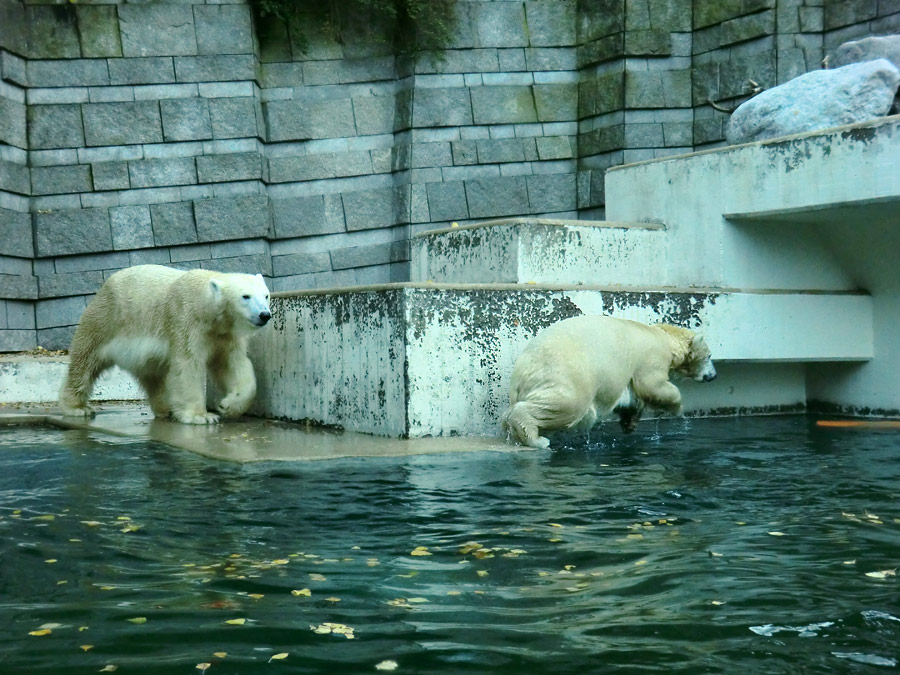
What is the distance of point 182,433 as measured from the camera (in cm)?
669

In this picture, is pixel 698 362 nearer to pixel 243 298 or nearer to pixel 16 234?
pixel 243 298

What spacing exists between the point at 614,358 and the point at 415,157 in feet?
21.2

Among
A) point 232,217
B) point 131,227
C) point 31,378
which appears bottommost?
point 31,378

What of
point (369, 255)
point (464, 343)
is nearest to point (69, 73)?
point (369, 255)

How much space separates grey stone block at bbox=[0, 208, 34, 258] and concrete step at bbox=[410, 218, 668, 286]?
4.59 meters

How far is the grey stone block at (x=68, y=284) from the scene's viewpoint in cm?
1073

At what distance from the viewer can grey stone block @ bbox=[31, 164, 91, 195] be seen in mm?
10844

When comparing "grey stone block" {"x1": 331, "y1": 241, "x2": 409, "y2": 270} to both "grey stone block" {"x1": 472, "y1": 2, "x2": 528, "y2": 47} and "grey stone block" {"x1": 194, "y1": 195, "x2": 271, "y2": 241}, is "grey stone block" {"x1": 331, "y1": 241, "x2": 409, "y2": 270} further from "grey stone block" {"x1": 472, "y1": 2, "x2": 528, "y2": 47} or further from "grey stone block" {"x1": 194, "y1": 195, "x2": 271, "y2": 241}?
"grey stone block" {"x1": 472, "y1": 2, "x2": 528, "y2": 47}

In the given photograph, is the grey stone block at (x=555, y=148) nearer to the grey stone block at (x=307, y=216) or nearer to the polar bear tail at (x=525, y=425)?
the grey stone block at (x=307, y=216)

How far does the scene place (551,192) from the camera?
12.6m

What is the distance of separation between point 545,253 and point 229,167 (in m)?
5.09

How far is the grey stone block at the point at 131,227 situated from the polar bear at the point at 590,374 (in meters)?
6.25

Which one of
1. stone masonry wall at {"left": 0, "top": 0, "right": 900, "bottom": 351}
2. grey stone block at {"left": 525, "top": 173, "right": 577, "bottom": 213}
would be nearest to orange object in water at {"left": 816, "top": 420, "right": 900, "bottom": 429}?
stone masonry wall at {"left": 0, "top": 0, "right": 900, "bottom": 351}

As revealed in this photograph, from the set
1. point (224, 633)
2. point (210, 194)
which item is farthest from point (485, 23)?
point (224, 633)
